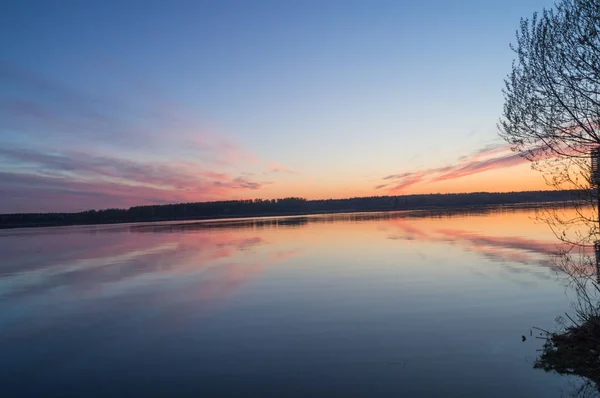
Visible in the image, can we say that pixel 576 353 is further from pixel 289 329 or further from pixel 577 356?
pixel 289 329

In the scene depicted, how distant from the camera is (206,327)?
11289 millimetres

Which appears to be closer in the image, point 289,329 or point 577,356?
point 577,356

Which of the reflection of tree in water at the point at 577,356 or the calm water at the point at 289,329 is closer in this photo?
the reflection of tree in water at the point at 577,356

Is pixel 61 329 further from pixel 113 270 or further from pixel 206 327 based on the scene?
pixel 113 270

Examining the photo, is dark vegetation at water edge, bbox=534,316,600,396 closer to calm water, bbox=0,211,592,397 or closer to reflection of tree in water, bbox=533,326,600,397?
reflection of tree in water, bbox=533,326,600,397

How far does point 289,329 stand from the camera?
10.7 meters

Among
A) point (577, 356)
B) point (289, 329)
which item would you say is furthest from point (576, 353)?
point (289, 329)

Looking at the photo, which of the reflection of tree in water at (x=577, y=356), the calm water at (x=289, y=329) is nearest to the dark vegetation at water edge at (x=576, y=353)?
the reflection of tree in water at (x=577, y=356)

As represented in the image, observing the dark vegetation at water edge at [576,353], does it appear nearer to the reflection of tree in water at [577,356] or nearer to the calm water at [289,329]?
the reflection of tree in water at [577,356]

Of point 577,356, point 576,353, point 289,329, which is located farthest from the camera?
point 289,329

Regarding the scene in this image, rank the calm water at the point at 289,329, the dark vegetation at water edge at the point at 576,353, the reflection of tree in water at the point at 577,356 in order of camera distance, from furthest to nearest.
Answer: the calm water at the point at 289,329, the dark vegetation at water edge at the point at 576,353, the reflection of tree in water at the point at 577,356

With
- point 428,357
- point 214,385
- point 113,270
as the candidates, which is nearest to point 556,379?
point 428,357

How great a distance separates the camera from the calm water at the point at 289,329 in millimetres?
7613

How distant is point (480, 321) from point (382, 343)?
2807 mm
